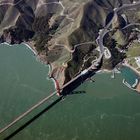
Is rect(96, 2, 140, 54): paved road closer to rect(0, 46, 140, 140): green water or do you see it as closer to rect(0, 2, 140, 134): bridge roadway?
rect(0, 2, 140, 134): bridge roadway

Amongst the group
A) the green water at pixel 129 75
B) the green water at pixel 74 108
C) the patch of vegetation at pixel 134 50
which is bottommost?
the patch of vegetation at pixel 134 50

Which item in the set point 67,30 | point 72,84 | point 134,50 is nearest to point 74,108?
point 72,84

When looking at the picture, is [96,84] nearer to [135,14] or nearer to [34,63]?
[34,63]

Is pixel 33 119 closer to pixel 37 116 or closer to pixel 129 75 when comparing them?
pixel 37 116

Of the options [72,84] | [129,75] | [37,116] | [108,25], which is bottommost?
[129,75]

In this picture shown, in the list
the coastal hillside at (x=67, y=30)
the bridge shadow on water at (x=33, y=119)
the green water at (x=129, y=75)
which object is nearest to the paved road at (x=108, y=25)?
the coastal hillside at (x=67, y=30)

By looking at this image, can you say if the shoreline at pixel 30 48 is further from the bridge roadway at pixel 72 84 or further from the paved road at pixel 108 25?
the bridge roadway at pixel 72 84
